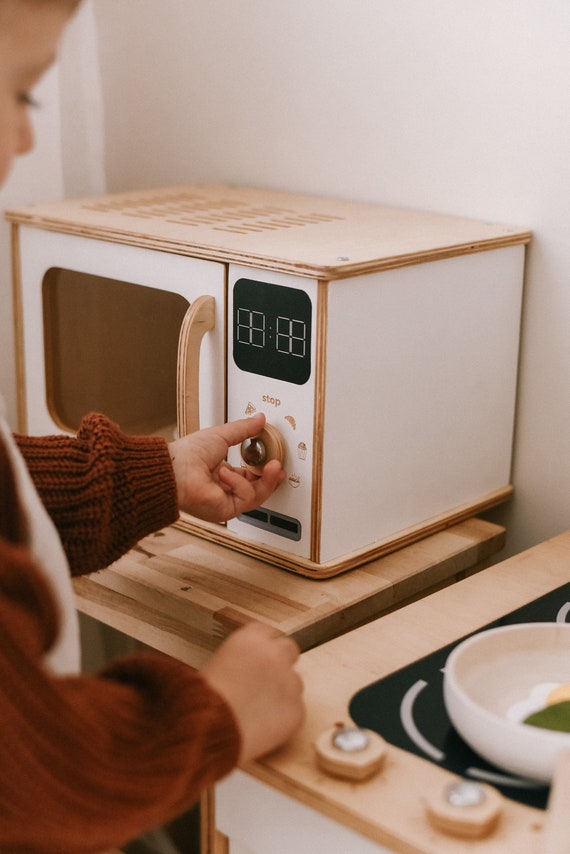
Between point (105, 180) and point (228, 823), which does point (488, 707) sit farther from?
point (105, 180)

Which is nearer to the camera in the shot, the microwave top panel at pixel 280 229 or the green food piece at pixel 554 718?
the green food piece at pixel 554 718

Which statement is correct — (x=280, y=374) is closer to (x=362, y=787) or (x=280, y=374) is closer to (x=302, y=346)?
(x=302, y=346)

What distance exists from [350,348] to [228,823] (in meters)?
0.39

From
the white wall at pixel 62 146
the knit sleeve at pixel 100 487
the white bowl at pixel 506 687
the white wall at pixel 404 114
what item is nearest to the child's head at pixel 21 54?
the knit sleeve at pixel 100 487

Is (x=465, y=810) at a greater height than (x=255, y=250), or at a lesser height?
lesser

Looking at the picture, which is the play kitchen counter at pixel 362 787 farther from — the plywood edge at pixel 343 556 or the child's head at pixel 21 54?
the child's head at pixel 21 54

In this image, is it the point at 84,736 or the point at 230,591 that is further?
the point at 230,591

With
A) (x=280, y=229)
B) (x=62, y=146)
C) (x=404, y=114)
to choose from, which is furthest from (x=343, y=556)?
(x=62, y=146)

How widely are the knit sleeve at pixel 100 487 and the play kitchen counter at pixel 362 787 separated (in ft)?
0.61

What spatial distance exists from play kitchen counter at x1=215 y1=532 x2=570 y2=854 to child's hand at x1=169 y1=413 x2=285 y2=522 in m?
0.16

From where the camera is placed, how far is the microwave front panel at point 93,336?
1.04 metres

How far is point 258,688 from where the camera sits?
2.13 feet

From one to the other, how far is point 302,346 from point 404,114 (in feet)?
1.29

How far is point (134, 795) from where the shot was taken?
560 millimetres
